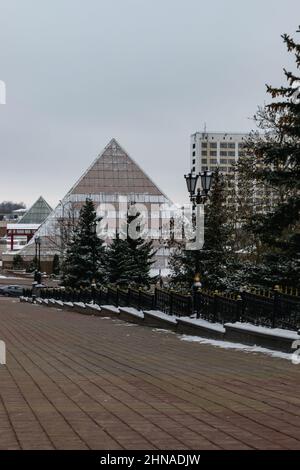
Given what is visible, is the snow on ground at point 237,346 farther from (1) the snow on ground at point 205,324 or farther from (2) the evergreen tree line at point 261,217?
(2) the evergreen tree line at point 261,217

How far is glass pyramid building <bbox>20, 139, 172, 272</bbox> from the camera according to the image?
10956 centimetres

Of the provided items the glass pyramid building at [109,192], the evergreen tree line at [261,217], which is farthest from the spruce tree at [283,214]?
the glass pyramid building at [109,192]

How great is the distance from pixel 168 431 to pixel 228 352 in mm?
6529

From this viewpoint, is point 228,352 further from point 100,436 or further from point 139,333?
point 100,436

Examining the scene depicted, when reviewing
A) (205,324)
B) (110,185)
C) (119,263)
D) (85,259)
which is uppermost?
(110,185)

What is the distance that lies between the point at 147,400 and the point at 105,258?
140 feet

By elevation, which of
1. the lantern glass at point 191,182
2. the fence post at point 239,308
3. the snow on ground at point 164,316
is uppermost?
the lantern glass at point 191,182

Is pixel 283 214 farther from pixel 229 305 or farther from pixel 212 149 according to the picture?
pixel 212 149

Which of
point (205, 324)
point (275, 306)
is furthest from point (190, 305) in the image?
point (275, 306)

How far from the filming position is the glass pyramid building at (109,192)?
109562 mm

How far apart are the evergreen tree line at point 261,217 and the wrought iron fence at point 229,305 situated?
4.58ft

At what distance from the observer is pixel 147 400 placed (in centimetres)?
698

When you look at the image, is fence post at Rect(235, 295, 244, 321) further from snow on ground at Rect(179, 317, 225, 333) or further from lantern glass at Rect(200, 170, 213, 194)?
lantern glass at Rect(200, 170, 213, 194)

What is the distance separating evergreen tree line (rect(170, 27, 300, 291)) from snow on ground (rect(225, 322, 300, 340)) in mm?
5093
